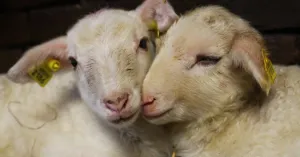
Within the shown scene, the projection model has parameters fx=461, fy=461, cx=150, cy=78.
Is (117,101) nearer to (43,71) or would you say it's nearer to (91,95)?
(91,95)

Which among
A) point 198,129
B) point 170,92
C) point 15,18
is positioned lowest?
point 15,18

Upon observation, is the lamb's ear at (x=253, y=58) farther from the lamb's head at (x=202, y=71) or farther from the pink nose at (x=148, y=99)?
the pink nose at (x=148, y=99)

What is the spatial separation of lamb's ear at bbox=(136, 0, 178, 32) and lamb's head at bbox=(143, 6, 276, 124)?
24cm

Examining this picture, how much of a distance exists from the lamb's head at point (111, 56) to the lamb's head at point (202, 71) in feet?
0.32

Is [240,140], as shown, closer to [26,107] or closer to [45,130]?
[45,130]

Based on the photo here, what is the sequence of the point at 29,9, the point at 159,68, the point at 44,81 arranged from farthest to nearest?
the point at 29,9 < the point at 44,81 < the point at 159,68

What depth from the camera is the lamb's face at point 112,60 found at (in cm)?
193

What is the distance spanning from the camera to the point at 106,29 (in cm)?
213

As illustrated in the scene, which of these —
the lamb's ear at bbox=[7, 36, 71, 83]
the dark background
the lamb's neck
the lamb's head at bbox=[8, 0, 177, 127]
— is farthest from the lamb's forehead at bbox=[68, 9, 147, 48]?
the dark background

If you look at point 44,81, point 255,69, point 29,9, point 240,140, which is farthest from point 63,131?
point 29,9

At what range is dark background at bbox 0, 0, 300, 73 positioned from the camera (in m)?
3.19

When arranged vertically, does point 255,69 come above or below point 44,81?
above

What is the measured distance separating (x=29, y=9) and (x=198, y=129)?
2.41m

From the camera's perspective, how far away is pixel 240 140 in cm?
205
